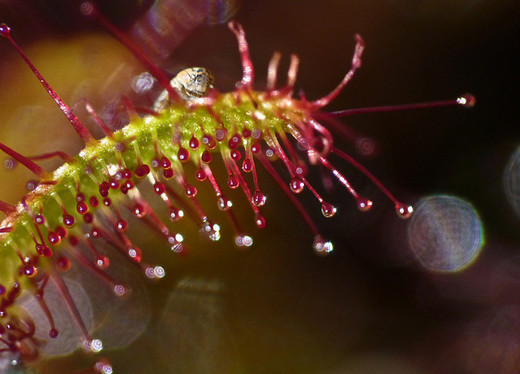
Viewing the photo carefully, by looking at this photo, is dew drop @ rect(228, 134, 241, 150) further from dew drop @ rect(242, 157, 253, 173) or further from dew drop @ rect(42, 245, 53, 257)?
dew drop @ rect(42, 245, 53, 257)

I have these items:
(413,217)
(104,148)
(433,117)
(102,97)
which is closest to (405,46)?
(433,117)

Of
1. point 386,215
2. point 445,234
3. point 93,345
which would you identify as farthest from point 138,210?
point 445,234

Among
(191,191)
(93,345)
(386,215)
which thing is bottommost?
(93,345)

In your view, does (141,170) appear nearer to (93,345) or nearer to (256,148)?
(256,148)

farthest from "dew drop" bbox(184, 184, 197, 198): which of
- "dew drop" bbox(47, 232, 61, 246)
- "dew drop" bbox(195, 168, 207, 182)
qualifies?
"dew drop" bbox(47, 232, 61, 246)

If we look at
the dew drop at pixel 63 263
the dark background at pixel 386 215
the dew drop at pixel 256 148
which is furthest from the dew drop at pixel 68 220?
the dark background at pixel 386 215

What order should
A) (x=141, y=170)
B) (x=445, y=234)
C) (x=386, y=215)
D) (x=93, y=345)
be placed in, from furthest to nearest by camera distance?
(x=445, y=234), (x=386, y=215), (x=93, y=345), (x=141, y=170)

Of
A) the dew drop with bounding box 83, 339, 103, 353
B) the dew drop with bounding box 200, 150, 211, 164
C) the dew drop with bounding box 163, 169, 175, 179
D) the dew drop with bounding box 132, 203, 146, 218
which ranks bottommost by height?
the dew drop with bounding box 83, 339, 103, 353

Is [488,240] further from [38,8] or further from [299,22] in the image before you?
[38,8]
